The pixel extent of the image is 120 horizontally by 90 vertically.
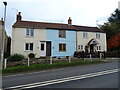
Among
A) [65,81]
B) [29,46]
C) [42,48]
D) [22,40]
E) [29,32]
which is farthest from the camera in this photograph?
[42,48]

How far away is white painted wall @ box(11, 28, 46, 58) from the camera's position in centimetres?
2995

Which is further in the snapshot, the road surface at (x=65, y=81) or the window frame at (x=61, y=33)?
the window frame at (x=61, y=33)

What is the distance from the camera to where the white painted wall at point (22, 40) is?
1179 inches

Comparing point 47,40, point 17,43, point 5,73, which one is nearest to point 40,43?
point 47,40

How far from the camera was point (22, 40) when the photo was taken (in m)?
30.5

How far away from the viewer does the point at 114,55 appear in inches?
1205

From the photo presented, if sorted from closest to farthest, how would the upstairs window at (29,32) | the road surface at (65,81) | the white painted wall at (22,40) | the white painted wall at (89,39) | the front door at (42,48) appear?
the road surface at (65,81), the white painted wall at (22,40), the upstairs window at (29,32), the front door at (42,48), the white painted wall at (89,39)

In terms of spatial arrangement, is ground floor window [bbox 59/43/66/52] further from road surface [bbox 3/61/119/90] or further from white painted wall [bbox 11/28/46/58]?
road surface [bbox 3/61/119/90]

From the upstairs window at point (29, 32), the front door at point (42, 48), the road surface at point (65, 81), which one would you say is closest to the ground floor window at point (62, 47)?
the front door at point (42, 48)

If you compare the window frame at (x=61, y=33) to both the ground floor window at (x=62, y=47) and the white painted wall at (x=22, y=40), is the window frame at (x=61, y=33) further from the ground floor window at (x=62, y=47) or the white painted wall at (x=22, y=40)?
the white painted wall at (x=22, y=40)

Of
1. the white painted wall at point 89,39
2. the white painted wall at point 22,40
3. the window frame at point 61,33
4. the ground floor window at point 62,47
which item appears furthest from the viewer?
the white painted wall at point 89,39

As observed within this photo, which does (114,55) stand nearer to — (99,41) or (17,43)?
(99,41)

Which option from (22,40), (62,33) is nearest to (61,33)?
(62,33)

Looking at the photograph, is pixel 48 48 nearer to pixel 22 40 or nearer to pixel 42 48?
pixel 42 48
